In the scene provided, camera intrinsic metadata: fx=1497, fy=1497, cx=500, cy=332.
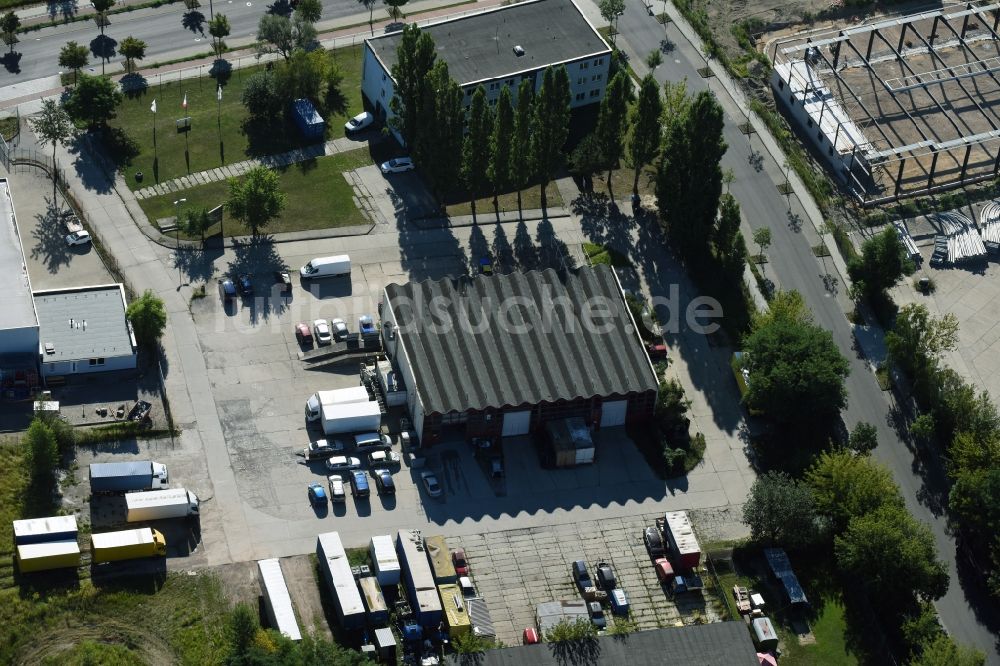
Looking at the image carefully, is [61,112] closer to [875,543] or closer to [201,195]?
[201,195]

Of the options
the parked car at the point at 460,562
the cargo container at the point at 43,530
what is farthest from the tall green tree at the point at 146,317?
the parked car at the point at 460,562

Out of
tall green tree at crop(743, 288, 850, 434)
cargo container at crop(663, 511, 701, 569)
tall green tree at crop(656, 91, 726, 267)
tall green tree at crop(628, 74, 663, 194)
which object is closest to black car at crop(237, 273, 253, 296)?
tall green tree at crop(656, 91, 726, 267)

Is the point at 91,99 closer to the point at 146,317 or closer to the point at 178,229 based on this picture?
the point at 178,229

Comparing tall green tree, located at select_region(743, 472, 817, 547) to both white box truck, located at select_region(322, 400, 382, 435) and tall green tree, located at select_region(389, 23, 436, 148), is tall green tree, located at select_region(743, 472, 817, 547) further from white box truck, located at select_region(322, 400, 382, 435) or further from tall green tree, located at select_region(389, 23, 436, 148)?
tall green tree, located at select_region(389, 23, 436, 148)

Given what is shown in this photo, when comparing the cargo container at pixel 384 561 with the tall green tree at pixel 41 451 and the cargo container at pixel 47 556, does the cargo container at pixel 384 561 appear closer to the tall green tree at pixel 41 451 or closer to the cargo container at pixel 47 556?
the cargo container at pixel 47 556

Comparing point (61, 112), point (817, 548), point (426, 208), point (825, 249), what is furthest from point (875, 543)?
point (61, 112)

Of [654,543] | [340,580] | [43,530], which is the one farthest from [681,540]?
[43,530]

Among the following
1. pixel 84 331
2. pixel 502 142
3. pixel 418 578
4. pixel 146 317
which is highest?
pixel 502 142
